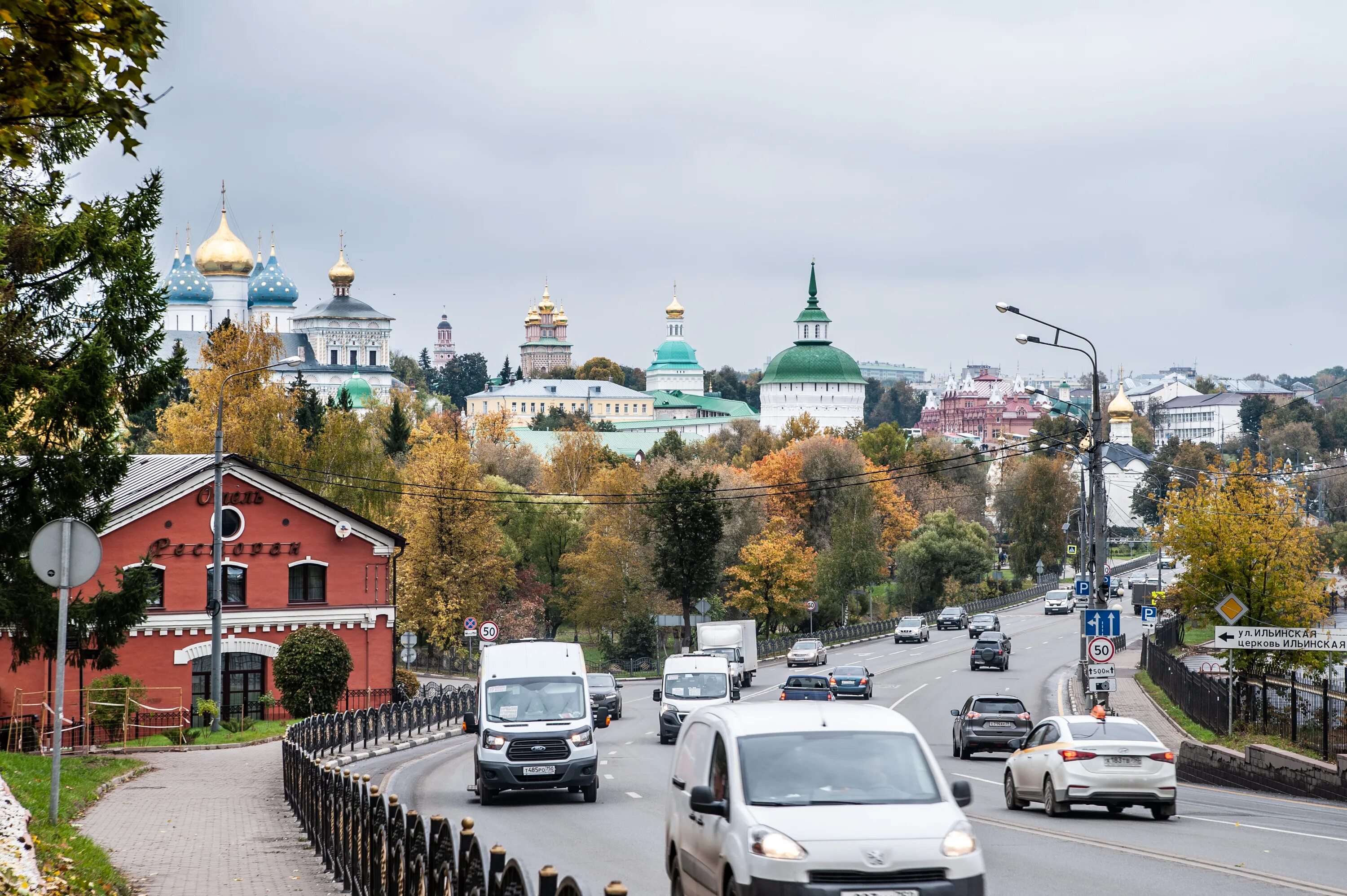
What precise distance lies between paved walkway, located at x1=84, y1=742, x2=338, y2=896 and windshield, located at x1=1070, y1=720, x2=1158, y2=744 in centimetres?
948

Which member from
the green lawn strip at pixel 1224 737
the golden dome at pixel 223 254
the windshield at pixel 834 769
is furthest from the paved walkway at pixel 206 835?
the golden dome at pixel 223 254

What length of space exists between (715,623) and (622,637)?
731 inches

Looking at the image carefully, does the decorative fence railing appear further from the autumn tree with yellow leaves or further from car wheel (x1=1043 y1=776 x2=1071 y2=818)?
the autumn tree with yellow leaves

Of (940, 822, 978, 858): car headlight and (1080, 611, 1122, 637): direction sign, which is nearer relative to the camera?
(940, 822, 978, 858): car headlight

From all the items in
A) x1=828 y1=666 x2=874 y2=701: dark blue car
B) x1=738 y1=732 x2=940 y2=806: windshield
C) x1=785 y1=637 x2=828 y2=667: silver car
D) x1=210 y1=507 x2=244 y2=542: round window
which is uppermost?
x1=210 y1=507 x2=244 y2=542: round window

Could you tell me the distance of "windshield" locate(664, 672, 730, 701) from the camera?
1404 inches

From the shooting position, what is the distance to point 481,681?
22.9 metres

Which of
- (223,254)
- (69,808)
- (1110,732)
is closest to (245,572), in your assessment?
(69,808)

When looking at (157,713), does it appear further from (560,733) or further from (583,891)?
(583,891)

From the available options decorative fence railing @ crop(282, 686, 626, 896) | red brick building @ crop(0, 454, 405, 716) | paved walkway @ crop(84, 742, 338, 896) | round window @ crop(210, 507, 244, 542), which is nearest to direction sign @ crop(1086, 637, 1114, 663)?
paved walkway @ crop(84, 742, 338, 896)

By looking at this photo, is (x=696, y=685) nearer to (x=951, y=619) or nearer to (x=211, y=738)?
(x=211, y=738)

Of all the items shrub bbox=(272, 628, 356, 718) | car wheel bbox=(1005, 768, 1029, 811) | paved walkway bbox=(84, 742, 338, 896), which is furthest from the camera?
shrub bbox=(272, 628, 356, 718)

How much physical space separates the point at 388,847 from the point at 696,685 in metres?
25.4

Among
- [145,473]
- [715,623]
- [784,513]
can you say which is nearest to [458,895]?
[145,473]
